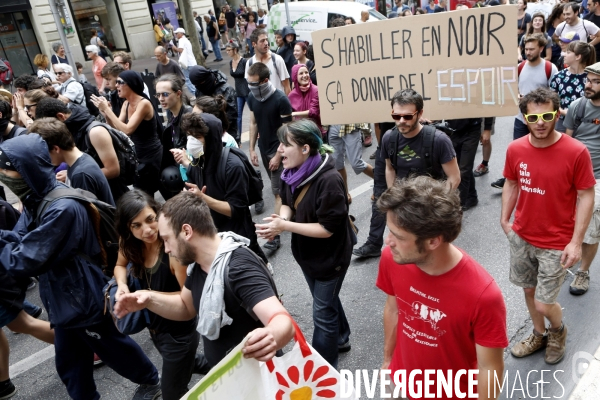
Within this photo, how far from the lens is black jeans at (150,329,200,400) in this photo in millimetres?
2875

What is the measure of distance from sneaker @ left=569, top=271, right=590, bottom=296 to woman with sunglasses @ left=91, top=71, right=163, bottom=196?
12.9 ft

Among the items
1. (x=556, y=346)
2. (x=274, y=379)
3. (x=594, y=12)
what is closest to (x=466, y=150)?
(x=556, y=346)

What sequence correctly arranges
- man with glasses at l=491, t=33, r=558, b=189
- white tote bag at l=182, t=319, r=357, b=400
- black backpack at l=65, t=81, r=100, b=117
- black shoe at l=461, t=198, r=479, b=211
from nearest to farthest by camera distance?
white tote bag at l=182, t=319, r=357, b=400 → man with glasses at l=491, t=33, r=558, b=189 → black shoe at l=461, t=198, r=479, b=211 → black backpack at l=65, t=81, r=100, b=117

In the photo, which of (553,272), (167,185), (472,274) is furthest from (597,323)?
(167,185)

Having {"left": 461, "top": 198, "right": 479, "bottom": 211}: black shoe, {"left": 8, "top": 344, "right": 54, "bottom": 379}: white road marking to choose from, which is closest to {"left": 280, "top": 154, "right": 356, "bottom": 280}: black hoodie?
{"left": 8, "top": 344, "right": 54, "bottom": 379}: white road marking

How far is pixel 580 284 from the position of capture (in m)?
3.93

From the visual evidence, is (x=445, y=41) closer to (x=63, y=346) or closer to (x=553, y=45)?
(x=63, y=346)

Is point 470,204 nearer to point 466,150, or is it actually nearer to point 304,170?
point 466,150

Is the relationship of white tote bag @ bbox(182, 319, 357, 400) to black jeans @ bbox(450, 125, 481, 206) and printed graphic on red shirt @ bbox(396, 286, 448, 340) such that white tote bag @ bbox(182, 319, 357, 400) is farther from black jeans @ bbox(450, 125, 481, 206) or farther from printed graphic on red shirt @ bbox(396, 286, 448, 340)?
black jeans @ bbox(450, 125, 481, 206)

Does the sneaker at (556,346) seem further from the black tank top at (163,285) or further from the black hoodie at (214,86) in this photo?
the black hoodie at (214,86)

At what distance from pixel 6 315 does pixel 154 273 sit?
4.42 feet

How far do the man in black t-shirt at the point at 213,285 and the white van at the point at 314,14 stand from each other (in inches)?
462

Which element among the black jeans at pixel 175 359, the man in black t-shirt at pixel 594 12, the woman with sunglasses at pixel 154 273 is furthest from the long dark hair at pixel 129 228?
the man in black t-shirt at pixel 594 12

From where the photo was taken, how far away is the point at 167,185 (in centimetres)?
447
